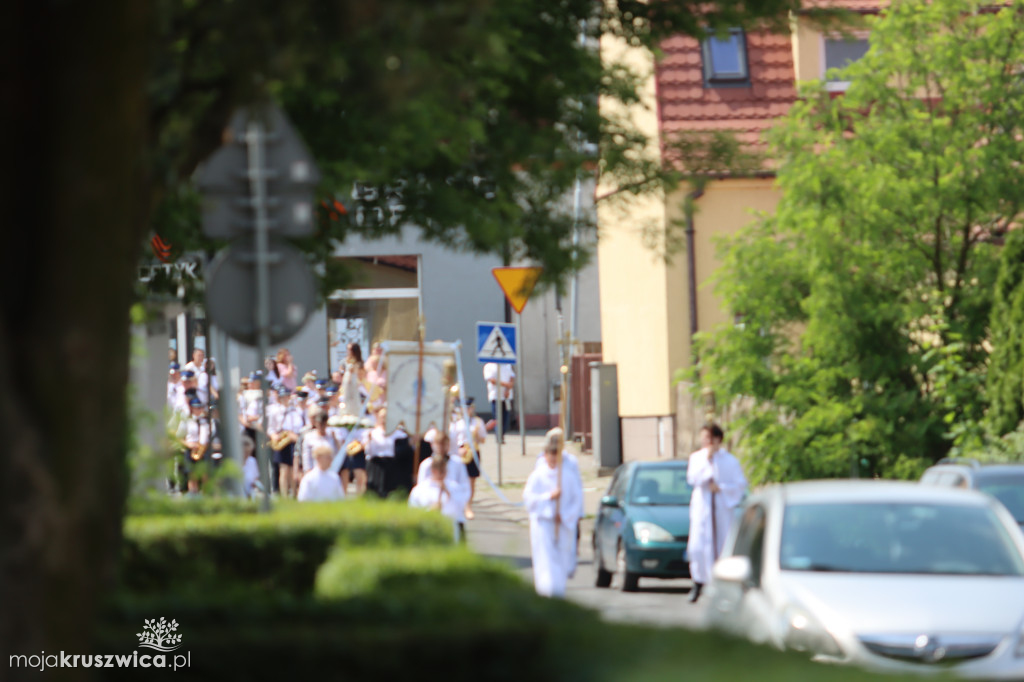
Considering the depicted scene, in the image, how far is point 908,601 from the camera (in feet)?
26.9

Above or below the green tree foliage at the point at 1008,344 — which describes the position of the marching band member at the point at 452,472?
below

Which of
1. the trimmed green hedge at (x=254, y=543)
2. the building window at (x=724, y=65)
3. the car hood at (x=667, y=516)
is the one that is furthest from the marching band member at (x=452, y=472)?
the building window at (x=724, y=65)

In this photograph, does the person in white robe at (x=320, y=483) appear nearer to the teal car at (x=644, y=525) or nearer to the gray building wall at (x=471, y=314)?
the teal car at (x=644, y=525)

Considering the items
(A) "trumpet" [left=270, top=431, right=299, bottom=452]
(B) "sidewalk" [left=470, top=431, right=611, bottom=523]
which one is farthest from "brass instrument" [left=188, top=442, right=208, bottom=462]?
(B) "sidewalk" [left=470, top=431, right=611, bottom=523]

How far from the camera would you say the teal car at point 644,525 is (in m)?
16.4

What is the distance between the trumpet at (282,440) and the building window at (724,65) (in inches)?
393

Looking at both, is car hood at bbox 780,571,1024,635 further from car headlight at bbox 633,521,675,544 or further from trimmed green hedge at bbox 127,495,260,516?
car headlight at bbox 633,521,675,544

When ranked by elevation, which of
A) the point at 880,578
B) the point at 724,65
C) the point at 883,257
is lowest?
the point at 880,578

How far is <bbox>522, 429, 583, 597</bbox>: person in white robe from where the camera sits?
14.7 m

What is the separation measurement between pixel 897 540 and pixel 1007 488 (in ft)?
18.7

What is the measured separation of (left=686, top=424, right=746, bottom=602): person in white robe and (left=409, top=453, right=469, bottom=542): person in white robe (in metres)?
2.34

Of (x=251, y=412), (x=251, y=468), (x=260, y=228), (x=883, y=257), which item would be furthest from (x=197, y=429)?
(x=260, y=228)

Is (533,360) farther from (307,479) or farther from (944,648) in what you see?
(944,648)

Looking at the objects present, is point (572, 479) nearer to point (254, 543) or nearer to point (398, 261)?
point (254, 543)
